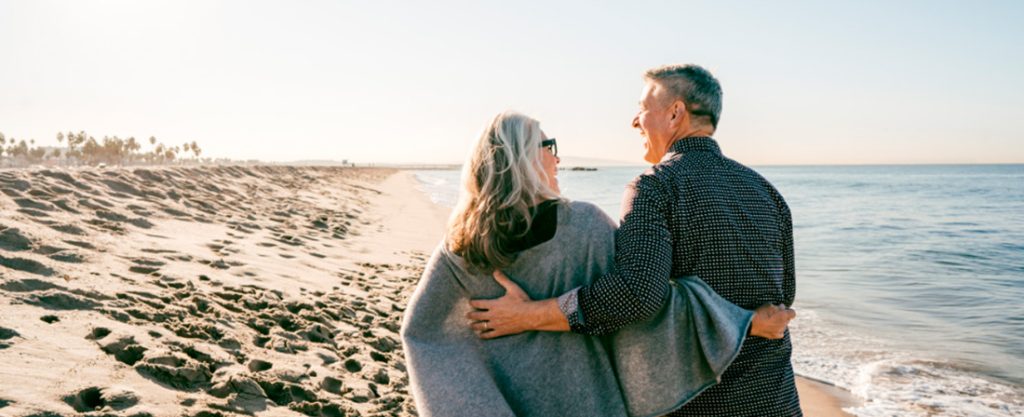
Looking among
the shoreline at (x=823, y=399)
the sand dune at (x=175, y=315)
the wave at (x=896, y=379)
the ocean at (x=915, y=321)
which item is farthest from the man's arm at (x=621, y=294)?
the wave at (x=896, y=379)

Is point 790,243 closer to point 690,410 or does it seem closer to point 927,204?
point 690,410

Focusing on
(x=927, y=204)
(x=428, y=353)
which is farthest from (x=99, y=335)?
(x=927, y=204)

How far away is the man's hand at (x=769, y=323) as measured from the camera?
2.10 metres

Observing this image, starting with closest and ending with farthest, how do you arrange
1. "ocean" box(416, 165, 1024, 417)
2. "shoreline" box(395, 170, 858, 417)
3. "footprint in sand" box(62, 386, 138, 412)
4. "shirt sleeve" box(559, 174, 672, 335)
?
"shirt sleeve" box(559, 174, 672, 335)
"footprint in sand" box(62, 386, 138, 412)
"shoreline" box(395, 170, 858, 417)
"ocean" box(416, 165, 1024, 417)

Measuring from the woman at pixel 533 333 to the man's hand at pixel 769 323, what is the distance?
0.07 metres

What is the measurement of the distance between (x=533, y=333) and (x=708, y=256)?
59 centimetres

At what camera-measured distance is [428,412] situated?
2.10m

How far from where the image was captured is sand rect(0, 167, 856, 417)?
324 cm

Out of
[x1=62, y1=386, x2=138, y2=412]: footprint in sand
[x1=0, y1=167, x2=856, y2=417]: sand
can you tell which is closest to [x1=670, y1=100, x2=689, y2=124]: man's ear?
[x1=0, y1=167, x2=856, y2=417]: sand

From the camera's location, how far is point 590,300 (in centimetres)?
196

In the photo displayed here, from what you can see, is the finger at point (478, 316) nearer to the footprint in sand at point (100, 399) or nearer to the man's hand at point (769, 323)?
the man's hand at point (769, 323)

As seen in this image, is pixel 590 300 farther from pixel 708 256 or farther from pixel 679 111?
pixel 679 111

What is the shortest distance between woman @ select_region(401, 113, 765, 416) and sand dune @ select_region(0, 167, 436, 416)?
1656mm

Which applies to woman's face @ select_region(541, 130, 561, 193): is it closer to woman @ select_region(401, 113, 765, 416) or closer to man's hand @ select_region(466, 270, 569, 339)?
woman @ select_region(401, 113, 765, 416)
